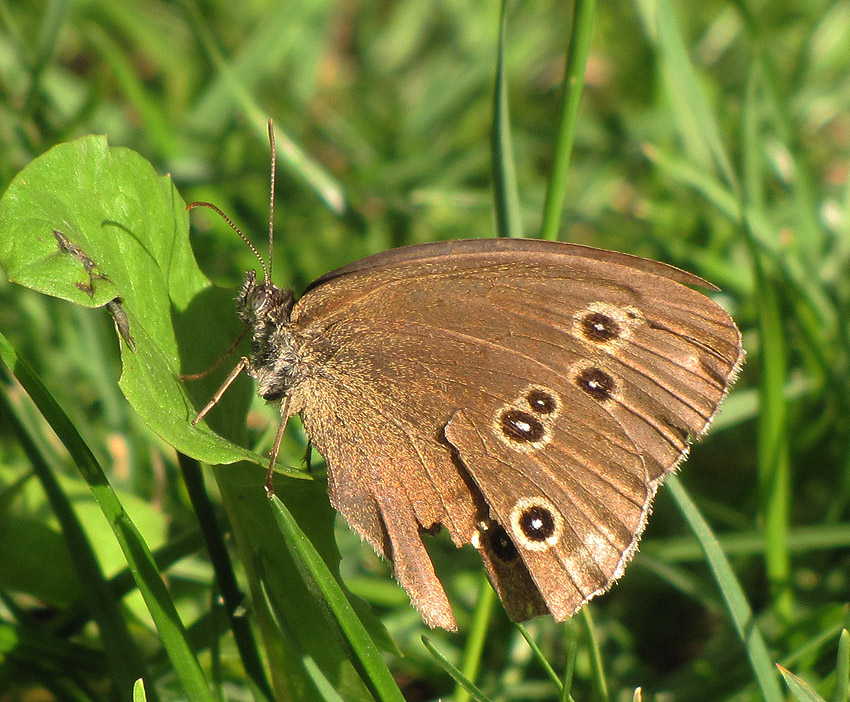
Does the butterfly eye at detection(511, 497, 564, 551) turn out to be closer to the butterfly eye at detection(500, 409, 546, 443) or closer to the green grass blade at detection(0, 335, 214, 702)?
the butterfly eye at detection(500, 409, 546, 443)

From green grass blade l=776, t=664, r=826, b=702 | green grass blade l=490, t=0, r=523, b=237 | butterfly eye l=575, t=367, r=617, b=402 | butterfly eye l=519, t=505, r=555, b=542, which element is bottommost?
green grass blade l=776, t=664, r=826, b=702

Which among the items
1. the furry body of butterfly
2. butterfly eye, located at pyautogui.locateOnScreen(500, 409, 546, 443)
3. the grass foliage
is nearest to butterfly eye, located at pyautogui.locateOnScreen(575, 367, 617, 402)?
the furry body of butterfly

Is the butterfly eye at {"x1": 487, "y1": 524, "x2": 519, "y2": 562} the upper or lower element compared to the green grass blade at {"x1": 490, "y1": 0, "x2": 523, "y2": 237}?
lower

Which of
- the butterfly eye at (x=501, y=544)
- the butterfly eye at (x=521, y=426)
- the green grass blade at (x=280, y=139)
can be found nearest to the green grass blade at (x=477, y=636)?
the butterfly eye at (x=501, y=544)

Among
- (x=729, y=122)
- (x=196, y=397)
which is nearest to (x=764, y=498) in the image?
(x=196, y=397)

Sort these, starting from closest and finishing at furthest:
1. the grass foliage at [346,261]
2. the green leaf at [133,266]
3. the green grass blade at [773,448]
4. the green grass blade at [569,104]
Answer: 1. the green leaf at [133,266]
2. the grass foliage at [346,261]
3. the green grass blade at [569,104]
4. the green grass blade at [773,448]

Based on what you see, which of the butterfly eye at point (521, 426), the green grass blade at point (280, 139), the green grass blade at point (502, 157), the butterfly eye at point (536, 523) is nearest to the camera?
the butterfly eye at point (536, 523)

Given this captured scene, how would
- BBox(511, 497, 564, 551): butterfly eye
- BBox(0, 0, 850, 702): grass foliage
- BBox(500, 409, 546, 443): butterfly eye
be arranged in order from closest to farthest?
BBox(0, 0, 850, 702): grass foliage < BBox(511, 497, 564, 551): butterfly eye < BBox(500, 409, 546, 443): butterfly eye

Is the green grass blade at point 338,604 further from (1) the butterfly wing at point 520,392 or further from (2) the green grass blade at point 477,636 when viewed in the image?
(2) the green grass blade at point 477,636
